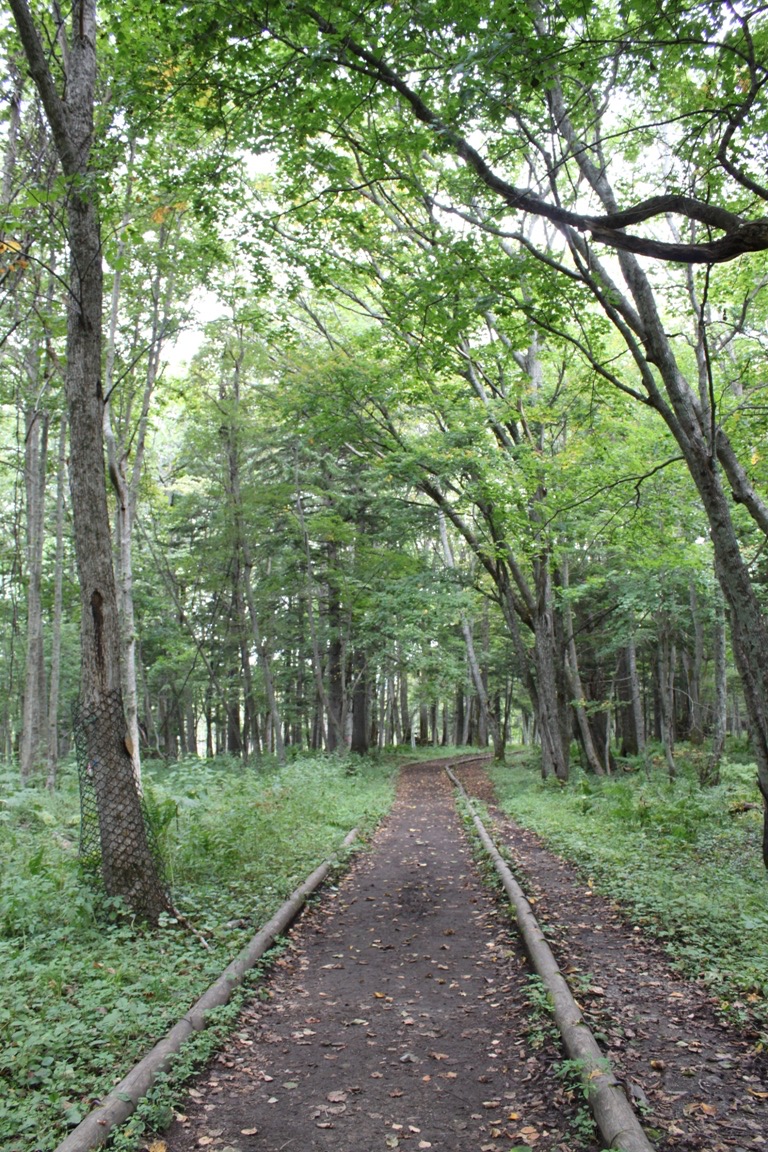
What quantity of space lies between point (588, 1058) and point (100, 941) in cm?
356

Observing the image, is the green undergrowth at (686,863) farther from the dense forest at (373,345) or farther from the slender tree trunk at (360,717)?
the slender tree trunk at (360,717)

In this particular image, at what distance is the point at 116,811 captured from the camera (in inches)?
234

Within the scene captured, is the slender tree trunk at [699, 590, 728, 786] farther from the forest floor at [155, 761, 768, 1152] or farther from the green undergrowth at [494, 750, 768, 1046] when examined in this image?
the forest floor at [155, 761, 768, 1152]

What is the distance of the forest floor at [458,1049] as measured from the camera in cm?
322

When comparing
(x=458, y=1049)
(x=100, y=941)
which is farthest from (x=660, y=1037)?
(x=100, y=941)

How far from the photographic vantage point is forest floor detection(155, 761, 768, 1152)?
10.6 ft

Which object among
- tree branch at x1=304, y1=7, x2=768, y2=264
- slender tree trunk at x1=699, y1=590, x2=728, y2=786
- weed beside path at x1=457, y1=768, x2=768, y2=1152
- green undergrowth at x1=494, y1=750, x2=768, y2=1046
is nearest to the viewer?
weed beside path at x1=457, y1=768, x2=768, y2=1152

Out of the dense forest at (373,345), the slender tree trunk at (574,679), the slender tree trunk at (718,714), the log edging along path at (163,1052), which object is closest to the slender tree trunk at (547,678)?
the dense forest at (373,345)

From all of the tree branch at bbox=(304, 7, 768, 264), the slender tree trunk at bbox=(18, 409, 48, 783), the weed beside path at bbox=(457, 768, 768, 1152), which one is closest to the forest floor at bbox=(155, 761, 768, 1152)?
the weed beside path at bbox=(457, 768, 768, 1152)

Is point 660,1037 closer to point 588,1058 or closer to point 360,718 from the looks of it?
point 588,1058

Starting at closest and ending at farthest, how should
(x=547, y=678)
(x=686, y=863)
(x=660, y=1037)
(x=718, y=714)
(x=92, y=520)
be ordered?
1. (x=660, y=1037)
2. (x=92, y=520)
3. (x=686, y=863)
4. (x=718, y=714)
5. (x=547, y=678)

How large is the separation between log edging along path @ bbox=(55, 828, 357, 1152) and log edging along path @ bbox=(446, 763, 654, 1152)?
2053 mm

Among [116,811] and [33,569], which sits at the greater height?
[33,569]

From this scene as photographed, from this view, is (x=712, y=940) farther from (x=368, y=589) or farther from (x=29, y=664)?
(x=368, y=589)
